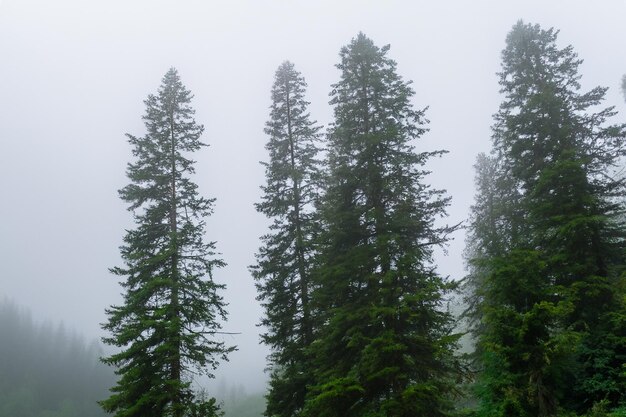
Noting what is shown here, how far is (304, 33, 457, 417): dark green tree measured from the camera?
526 inches

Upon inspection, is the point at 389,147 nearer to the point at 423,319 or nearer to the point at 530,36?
the point at 423,319

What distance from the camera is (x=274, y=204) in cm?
2133

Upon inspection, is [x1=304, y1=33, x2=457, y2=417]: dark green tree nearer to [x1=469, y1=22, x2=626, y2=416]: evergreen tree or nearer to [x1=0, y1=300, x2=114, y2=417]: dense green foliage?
[x1=469, y1=22, x2=626, y2=416]: evergreen tree

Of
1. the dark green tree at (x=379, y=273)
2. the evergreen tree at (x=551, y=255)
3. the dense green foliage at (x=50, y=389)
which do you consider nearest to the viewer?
the evergreen tree at (x=551, y=255)

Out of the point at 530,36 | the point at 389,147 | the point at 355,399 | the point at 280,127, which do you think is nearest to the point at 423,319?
the point at 355,399

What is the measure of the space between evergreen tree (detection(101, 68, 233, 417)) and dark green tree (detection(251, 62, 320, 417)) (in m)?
2.92

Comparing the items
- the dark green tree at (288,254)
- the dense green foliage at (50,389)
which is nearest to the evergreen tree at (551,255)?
the dark green tree at (288,254)

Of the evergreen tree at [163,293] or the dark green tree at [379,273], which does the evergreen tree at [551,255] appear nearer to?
the dark green tree at [379,273]

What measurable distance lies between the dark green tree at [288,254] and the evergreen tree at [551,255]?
787 centimetres

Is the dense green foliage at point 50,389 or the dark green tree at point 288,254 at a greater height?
the dark green tree at point 288,254

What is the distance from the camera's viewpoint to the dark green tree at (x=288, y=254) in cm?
1817

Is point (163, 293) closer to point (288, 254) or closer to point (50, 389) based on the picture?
point (288, 254)

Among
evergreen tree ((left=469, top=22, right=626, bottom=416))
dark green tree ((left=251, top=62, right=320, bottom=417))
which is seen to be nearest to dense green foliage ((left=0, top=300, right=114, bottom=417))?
dark green tree ((left=251, top=62, right=320, bottom=417))

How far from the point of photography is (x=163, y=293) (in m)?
17.2
